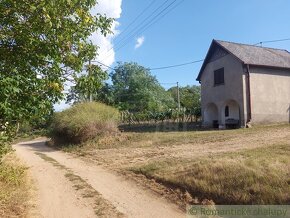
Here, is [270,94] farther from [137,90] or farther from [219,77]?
[137,90]

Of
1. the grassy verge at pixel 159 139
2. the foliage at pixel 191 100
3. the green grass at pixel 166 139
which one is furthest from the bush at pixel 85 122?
the foliage at pixel 191 100

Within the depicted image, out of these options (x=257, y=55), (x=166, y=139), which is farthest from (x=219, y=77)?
(x=166, y=139)

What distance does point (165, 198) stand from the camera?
8.76 meters

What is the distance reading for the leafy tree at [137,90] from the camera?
49.9 m

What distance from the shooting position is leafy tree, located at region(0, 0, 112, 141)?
5945 millimetres

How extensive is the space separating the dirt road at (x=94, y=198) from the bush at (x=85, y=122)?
10603 millimetres

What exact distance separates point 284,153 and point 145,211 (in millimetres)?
5645

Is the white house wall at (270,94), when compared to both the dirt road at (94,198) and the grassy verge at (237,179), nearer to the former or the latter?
the grassy verge at (237,179)

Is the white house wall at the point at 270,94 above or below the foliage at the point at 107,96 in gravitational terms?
below

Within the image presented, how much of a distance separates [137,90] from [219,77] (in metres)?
24.5

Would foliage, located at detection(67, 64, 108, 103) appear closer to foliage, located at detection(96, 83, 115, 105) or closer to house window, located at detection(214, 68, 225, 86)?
house window, located at detection(214, 68, 225, 86)

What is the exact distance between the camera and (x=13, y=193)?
8672mm

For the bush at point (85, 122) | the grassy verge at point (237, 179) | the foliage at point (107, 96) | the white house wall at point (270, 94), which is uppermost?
the foliage at point (107, 96)

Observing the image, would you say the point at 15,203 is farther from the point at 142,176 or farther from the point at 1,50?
the point at 142,176
